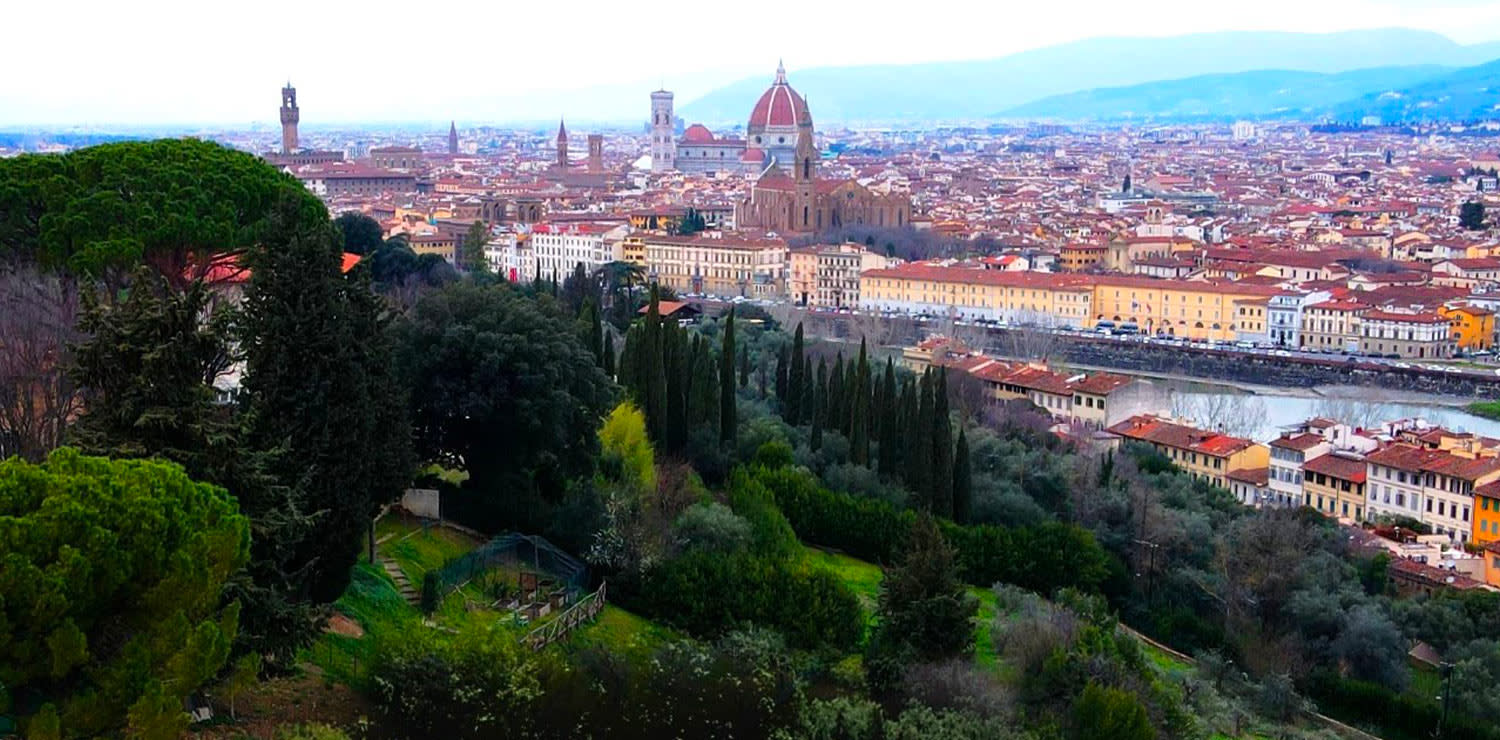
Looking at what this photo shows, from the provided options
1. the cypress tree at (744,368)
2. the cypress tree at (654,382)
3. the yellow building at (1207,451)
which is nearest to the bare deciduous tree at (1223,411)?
the yellow building at (1207,451)

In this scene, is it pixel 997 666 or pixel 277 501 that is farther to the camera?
pixel 997 666

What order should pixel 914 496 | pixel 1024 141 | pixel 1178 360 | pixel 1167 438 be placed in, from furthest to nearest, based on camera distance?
1. pixel 1024 141
2. pixel 1178 360
3. pixel 1167 438
4. pixel 914 496

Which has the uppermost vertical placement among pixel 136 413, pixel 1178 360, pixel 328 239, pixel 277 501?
pixel 328 239

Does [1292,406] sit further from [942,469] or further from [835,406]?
[942,469]

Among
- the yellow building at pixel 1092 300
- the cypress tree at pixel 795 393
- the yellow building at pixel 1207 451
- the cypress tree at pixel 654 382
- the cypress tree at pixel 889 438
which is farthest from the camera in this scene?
the yellow building at pixel 1092 300

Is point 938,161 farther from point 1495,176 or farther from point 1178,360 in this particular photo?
point 1178,360

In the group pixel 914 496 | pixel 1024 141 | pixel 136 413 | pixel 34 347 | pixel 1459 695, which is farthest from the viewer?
pixel 1024 141

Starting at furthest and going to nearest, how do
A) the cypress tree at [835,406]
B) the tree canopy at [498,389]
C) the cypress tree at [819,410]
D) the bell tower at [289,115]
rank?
the bell tower at [289,115] < the cypress tree at [835,406] < the cypress tree at [819,410] < the tree canopy at [498,389]

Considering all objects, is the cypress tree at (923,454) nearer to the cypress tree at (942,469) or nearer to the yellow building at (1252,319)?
the cypress tree at (942,469)

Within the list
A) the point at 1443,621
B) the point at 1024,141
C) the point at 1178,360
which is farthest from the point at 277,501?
the point at 1024,141
